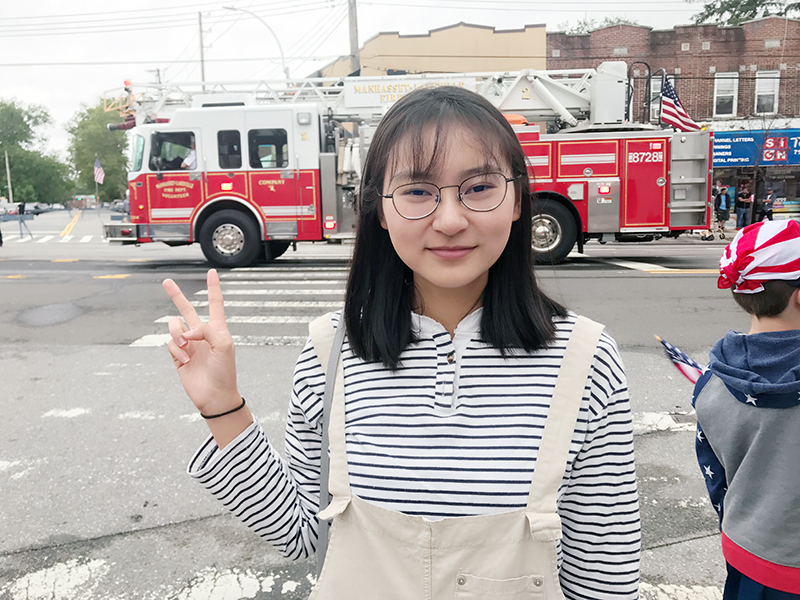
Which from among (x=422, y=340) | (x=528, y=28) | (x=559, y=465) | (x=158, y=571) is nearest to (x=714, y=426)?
(x=559, y=465)

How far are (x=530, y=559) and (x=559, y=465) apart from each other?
170mm

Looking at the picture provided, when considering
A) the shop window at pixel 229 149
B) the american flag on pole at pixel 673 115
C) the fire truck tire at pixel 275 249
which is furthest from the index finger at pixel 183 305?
the american flag on pole at pixel 673 115

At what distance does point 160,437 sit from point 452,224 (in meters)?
3.48

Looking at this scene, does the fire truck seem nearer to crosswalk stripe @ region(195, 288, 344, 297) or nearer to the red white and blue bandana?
crosswalk stripe @ region(195, 288, 344, 297)

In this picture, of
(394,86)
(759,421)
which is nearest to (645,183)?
(394,86)

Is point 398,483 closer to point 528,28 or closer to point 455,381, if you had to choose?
point 455,381

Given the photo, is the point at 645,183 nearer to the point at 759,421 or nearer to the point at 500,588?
the point at 759,421

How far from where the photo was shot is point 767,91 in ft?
84.7

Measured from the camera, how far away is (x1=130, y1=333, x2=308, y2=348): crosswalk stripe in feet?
22.2

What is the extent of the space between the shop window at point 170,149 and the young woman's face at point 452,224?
41.0ft

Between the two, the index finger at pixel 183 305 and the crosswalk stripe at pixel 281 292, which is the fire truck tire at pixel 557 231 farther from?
the index finger at pixel 183 305

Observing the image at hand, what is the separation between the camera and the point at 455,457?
48.2 inches

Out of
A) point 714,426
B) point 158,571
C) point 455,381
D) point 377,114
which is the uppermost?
point 377,114

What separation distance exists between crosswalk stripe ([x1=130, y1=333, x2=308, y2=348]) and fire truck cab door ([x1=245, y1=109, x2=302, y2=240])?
6007 millimetres
